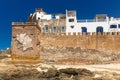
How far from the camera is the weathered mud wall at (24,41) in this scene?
27969 mm

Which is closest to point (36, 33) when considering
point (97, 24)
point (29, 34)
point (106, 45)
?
point (29, 34)

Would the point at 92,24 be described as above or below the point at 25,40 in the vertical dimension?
above

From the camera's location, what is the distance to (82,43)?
58.9 m

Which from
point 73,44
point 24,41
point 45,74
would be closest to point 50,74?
point 45,74

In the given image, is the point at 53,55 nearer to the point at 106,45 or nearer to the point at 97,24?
the point at 106,45

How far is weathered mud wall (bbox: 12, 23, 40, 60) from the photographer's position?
2797 centimetres

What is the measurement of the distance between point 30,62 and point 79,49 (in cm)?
3122

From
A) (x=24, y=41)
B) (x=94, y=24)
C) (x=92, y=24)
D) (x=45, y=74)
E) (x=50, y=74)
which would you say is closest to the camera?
(x=50, y=74)

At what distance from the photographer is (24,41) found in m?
28.3

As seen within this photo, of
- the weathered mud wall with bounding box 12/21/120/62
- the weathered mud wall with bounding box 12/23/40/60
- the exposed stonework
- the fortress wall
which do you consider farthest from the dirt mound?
the fortress wall

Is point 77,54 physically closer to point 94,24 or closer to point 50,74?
point 94,24

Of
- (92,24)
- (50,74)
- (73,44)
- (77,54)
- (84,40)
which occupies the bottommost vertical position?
(50,74)

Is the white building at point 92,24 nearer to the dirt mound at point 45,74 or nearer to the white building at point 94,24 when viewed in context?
the white building at point 94,24

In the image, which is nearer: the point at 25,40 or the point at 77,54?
the point at 25,40
